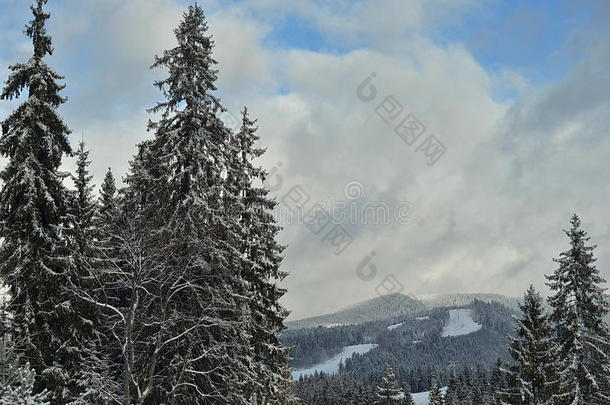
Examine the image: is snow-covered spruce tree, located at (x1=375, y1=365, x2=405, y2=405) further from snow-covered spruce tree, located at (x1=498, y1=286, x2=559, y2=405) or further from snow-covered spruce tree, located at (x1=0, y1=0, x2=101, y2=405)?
snow-covered spruce tree, located at (x1=0, y1=0, x2=101, y2=405)

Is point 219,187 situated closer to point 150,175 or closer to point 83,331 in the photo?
point 150,175

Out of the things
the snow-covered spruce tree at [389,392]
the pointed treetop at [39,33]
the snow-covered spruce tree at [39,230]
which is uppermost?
the pointed treetop at [39,33]

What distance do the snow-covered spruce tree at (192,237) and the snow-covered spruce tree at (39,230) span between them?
8.79ft

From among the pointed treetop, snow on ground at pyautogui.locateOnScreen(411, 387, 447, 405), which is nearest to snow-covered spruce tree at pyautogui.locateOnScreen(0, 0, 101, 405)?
the pointed treetop

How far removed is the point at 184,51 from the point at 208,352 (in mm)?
11990

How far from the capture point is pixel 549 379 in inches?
1268

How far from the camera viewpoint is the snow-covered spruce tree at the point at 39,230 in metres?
19.3

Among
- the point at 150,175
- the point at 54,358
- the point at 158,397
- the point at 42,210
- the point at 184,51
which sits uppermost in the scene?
the point at 184,51

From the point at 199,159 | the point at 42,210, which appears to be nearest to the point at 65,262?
the point at 42,210

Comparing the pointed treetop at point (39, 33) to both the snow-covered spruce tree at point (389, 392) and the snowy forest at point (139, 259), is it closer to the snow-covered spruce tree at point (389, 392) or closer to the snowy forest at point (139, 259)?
the snowy forest at point (139, 259)

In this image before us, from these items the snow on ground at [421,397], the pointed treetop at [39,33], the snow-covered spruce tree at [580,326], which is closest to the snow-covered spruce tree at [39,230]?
the pointed treetop at [39,33]

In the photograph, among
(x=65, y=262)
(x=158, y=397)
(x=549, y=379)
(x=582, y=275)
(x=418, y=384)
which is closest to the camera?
(x=65, y=262)

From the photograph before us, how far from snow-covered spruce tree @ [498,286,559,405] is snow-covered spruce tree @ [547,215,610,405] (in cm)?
215

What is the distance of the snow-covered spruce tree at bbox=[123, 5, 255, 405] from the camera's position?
20625 millimetres
